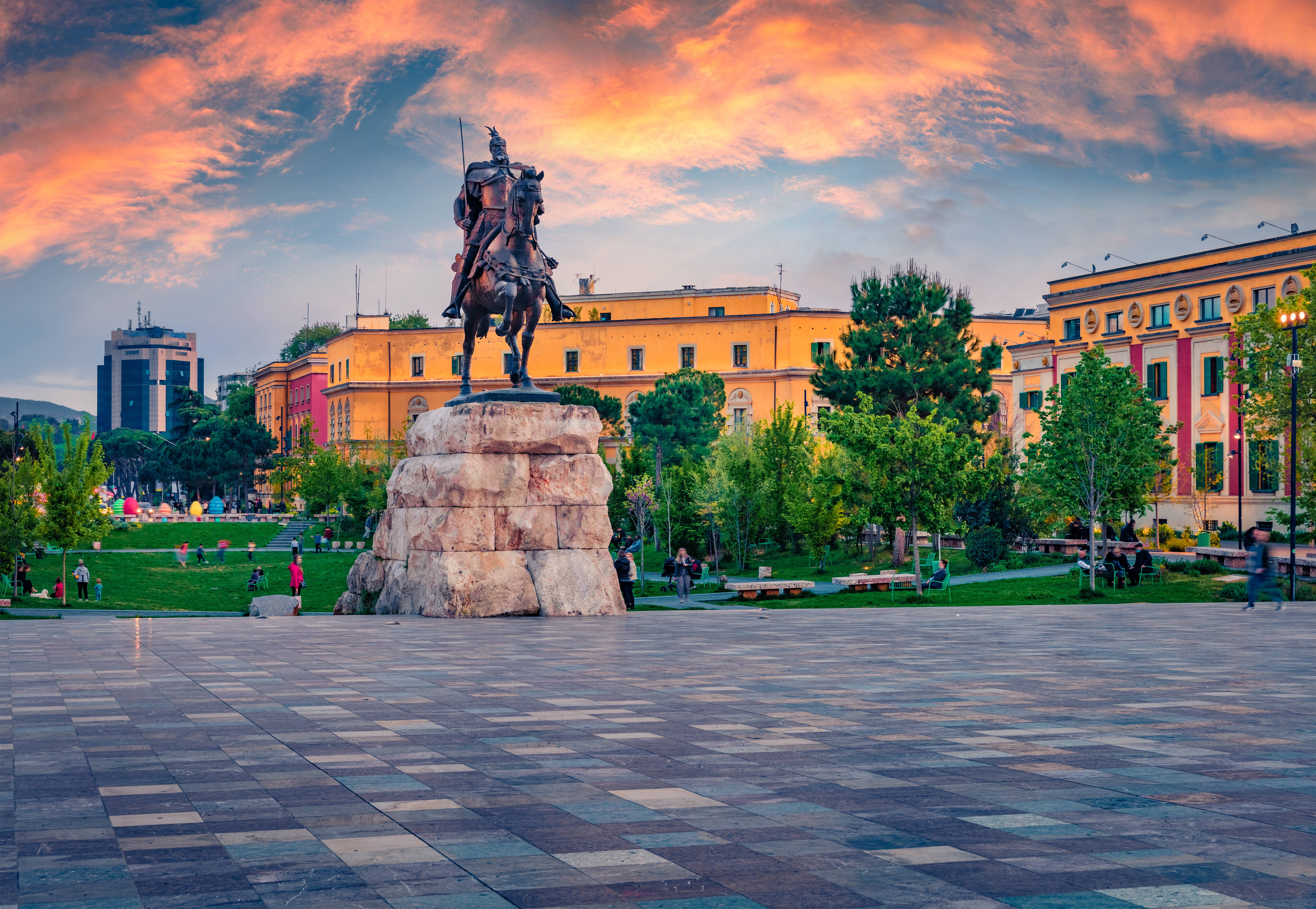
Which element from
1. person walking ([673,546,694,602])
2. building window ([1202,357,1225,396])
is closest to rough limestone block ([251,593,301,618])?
person walking ([673,546,694,602])

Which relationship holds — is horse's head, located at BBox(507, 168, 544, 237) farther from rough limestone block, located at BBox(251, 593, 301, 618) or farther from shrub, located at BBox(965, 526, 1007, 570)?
shrub, located at BBox(965, 526, 1007, 570)

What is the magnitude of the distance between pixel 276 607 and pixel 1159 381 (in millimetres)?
43930

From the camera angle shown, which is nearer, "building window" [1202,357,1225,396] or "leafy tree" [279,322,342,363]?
"building window" [1202,357,1225,396]

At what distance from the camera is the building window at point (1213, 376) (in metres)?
52.2

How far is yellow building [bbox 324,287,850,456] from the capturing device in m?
83.8

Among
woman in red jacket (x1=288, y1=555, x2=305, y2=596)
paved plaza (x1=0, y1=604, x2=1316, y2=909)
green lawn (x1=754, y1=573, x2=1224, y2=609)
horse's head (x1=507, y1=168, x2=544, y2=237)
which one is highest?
horse's head (x1=507, y1=168, x2=544, y2=237)

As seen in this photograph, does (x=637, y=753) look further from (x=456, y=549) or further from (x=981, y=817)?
(x=456, y=549)

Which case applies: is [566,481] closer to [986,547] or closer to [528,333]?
[528,333]

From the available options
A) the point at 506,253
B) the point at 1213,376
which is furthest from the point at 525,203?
the point at 1213,376

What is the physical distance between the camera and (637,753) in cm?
737

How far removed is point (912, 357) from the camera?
5019cm

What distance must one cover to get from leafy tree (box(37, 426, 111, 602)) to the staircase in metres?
17.5

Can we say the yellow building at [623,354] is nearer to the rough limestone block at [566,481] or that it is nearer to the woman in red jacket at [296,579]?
the woman in red jacket at [296,579]

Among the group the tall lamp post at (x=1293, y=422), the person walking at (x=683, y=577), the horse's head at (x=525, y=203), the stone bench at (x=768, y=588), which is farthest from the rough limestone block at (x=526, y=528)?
the tall lamp post at (x=1293, y=422)
